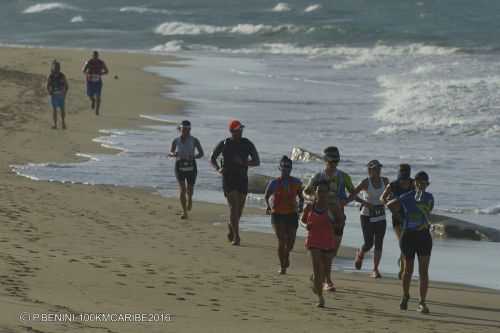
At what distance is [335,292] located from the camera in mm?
11172

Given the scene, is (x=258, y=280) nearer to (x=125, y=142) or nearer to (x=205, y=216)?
(x=205, y=216)

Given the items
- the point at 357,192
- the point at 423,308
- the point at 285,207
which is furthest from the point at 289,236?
the point at 423,308

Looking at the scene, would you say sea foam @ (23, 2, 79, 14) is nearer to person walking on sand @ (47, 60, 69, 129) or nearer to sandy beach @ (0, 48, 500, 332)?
person walking on sand @ (47, 60, 69, 129)

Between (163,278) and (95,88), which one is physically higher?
(95,88)

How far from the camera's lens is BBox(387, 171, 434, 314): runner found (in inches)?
408

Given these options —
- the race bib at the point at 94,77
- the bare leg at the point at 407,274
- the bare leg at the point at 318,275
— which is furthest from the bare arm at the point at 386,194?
the race bib at the point at 94,77

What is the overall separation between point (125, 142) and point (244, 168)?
30.7 ft

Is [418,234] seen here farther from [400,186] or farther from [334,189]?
[334,189]

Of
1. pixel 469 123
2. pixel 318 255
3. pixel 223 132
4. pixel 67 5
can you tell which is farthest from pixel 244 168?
pixel 67 5

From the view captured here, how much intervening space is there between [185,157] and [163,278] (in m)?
4.46

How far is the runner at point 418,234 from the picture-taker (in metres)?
10.4

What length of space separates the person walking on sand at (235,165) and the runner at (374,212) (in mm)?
1678

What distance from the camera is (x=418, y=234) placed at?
10414 mm

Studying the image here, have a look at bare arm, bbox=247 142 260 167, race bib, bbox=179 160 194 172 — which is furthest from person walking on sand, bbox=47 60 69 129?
bare arm, bbox=247 142 260 167
